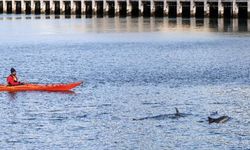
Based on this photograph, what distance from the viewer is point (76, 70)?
76.6 m

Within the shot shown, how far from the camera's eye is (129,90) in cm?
6181

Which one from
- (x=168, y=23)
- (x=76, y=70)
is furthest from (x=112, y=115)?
(x=168, y=23)

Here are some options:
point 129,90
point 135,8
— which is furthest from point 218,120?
point 135,8

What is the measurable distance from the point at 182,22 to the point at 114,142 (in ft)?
342

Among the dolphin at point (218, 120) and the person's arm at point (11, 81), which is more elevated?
the person's arm at point (11, 81)

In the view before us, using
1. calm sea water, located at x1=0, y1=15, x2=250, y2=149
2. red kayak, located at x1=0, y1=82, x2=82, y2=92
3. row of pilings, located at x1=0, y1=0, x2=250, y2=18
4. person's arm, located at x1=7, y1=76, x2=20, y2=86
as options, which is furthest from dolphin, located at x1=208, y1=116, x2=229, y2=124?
row of pilings, located at x1=0, y1=0, x2=250, y2=18

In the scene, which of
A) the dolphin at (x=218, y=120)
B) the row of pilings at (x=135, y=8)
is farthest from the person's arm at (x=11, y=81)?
the row of pilings at (x=135, y=8)

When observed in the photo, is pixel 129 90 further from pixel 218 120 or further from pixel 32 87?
pixel 218 120

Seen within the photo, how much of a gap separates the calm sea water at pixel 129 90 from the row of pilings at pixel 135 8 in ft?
92.4

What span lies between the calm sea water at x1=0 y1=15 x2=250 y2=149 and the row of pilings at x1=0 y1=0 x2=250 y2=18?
92.4ft

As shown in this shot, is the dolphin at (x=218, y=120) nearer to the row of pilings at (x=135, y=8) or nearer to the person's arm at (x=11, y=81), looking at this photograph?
the person's arm at (x=11, y=81)

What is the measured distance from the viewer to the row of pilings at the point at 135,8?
154 metres

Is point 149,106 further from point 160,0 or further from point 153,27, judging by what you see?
point 160,0

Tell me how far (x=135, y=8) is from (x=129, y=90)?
359ft
